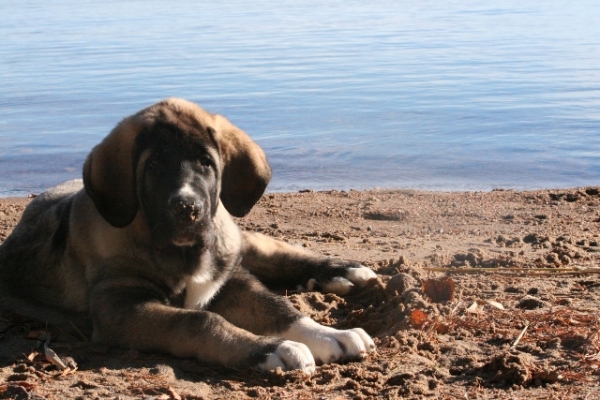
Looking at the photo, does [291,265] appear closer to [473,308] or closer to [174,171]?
[473,308]

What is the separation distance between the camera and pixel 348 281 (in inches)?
224

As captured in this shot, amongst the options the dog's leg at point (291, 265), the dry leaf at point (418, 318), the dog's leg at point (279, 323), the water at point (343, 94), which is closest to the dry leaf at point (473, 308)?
the dry leaf at point (418, 318)

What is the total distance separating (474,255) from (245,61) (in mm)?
13956

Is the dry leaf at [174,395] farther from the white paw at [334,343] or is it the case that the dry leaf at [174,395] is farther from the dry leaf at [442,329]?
the dry leaf at [442,329]

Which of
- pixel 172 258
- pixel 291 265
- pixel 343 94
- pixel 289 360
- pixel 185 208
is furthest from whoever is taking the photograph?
pixel 343 94

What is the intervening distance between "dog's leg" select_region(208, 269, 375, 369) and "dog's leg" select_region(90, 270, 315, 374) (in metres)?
0.08

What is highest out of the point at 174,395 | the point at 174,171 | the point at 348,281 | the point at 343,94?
the point at 343,94

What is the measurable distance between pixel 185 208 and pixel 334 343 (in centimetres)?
95

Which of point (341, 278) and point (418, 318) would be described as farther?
point (341, 278)

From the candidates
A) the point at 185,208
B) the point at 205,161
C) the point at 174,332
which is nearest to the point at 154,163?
the point at 205,161

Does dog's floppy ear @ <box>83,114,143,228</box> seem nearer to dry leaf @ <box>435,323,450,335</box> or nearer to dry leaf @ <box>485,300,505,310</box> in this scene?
dry leaf @ <box>435,323,450,335</box>

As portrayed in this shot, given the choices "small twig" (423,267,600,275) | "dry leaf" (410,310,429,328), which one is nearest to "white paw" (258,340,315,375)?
"dry leaf" (410,310,429,328)

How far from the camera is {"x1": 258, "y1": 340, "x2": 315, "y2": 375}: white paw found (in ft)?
13.9

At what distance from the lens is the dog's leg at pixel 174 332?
4.30 metres
